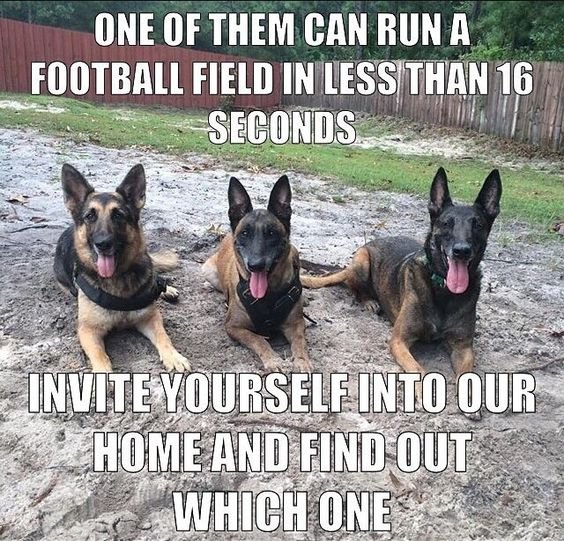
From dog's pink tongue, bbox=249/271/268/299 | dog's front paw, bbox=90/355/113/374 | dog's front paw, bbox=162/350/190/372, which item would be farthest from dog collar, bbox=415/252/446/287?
dog's front paw, bbox=90/355/113/374

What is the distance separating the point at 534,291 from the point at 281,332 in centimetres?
260

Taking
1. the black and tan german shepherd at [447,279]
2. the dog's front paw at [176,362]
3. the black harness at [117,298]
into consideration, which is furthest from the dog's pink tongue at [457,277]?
the black harness at [117,298]

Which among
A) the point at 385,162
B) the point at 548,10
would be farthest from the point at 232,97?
the point at 548,10

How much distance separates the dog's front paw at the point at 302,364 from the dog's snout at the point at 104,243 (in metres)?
1.49

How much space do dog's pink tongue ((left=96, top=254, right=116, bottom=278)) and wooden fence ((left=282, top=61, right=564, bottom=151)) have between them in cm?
1453

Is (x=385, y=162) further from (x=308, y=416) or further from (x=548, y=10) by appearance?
(x=548, y=10)

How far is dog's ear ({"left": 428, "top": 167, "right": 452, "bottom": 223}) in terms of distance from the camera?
4.37 metres

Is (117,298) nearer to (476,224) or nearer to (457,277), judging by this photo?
(457,277)

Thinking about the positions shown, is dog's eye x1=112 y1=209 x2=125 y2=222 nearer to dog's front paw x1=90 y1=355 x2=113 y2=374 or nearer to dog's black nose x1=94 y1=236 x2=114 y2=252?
dog's black nose x1=94 y1=236 x2=114 y2=252

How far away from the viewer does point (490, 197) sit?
4305 mm

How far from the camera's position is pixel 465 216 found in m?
4.16

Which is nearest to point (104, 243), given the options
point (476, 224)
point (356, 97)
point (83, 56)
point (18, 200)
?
point (476, 224)

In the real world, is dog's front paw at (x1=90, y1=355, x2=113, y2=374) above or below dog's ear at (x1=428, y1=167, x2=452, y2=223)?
below

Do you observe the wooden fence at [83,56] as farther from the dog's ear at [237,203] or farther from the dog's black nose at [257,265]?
the dog's black nose at [257,265]
